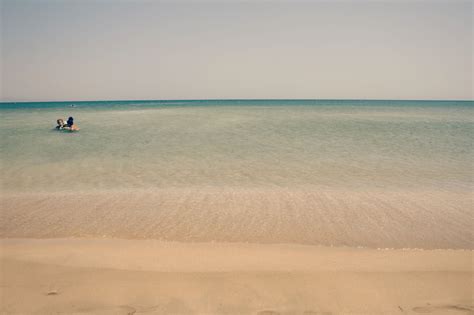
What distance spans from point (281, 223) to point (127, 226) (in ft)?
9.39

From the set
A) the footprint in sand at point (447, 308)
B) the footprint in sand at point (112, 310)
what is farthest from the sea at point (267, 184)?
the footprint in sand at point (112, 310)

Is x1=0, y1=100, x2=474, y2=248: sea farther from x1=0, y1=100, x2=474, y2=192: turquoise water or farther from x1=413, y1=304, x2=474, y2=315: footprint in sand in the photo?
x1=413, y1=304, x2=474, y2=315: footprint in sand

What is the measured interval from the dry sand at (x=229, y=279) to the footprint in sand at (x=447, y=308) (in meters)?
0.01

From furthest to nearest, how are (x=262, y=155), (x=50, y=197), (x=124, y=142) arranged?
(x=124, y=142) → (x=262, y=155) → (x=50, y=197)

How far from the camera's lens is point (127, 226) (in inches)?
221

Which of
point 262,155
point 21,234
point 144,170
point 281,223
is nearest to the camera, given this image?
point 21,234

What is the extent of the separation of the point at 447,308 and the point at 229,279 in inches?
91.8

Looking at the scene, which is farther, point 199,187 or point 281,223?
point 199,187

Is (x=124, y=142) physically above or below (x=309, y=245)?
above

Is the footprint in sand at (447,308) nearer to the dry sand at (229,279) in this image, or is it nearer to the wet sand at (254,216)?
the dry sand at (229,279)

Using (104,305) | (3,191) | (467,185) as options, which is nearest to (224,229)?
(104,305)

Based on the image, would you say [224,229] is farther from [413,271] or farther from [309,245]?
[413,271]

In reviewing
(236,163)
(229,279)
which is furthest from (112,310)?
(236,163)

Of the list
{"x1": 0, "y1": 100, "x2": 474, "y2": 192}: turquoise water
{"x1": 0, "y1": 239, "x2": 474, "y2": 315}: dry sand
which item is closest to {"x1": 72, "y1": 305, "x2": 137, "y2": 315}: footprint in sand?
{"x1": 0, "y1": 239, "x2": 474, "y2": 315}: dry sand
